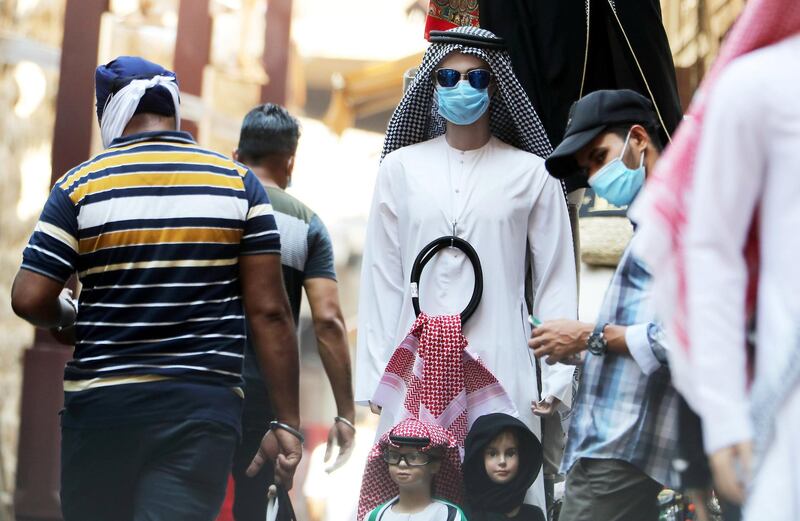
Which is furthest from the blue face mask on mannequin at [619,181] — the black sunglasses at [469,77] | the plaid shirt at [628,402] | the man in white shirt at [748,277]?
the man in white shirt at [748,277]

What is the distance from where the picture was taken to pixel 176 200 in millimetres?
3939

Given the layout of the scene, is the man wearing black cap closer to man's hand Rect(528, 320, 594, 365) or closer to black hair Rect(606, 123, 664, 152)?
man's hand Rect(528, 320, 594, 365)

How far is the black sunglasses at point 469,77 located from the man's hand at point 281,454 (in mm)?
1248

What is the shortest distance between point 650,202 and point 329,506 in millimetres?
8977

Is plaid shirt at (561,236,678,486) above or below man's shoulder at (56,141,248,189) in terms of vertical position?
below

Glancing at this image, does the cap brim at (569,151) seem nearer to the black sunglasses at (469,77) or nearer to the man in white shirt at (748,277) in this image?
the black sunglasses at (469,77)

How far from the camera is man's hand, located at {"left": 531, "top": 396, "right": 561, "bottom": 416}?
466cm

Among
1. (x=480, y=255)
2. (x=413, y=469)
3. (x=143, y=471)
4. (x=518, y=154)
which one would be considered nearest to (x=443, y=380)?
(x=413, y=469)

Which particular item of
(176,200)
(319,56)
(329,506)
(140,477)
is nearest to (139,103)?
(176,200)

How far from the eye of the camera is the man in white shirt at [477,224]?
15.6 feet

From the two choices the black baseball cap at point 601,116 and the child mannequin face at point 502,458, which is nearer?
the black baseball cap at point 601,116

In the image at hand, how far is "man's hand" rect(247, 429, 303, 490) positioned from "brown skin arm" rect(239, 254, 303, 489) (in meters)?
0.02

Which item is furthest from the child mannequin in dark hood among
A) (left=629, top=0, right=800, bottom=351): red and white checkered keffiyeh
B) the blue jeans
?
(left=629, top=0, right=800, bottom=351): red and white checkered keffiyeh

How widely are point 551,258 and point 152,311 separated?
1.44 m
